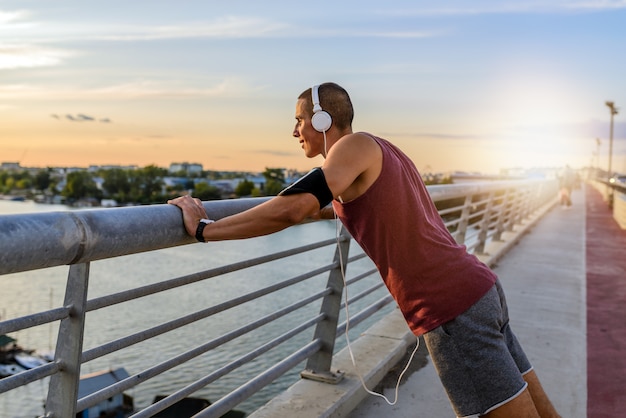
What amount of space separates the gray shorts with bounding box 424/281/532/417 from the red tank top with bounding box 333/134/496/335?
0.13ft

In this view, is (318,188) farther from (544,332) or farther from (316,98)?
(544,332)

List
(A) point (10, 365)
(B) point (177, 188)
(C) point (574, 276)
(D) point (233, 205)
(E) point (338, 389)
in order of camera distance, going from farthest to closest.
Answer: (B) point (177, 188) < (A) point (10, 365) < (C) point (574, 276) < (E) point (338, 389) < (D) point (233, 205)

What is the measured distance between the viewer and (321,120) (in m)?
2.06

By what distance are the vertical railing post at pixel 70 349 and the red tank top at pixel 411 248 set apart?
822 millimetres

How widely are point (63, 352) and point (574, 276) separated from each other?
7542 mm

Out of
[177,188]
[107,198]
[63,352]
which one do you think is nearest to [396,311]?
[63,352]

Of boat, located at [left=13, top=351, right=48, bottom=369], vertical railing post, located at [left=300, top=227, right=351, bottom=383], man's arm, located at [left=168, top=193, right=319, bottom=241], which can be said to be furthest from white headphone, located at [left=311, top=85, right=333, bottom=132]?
boat, located at [left=13, top=351, right=48, bottom=369]

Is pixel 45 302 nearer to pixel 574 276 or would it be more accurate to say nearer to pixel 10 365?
pixel 10 365

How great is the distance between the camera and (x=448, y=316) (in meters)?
2.04

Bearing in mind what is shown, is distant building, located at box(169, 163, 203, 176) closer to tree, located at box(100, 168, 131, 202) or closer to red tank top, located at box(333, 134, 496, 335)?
tree, located at box(100, 168, 131, 202)

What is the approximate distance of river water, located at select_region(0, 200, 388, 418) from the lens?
44.0 m

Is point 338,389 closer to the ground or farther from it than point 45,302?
farther from it

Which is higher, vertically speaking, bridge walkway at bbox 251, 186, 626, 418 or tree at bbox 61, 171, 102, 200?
bridge walkway at bbox 251, 186, 626, 418

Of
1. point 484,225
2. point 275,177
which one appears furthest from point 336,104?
point 275,177
